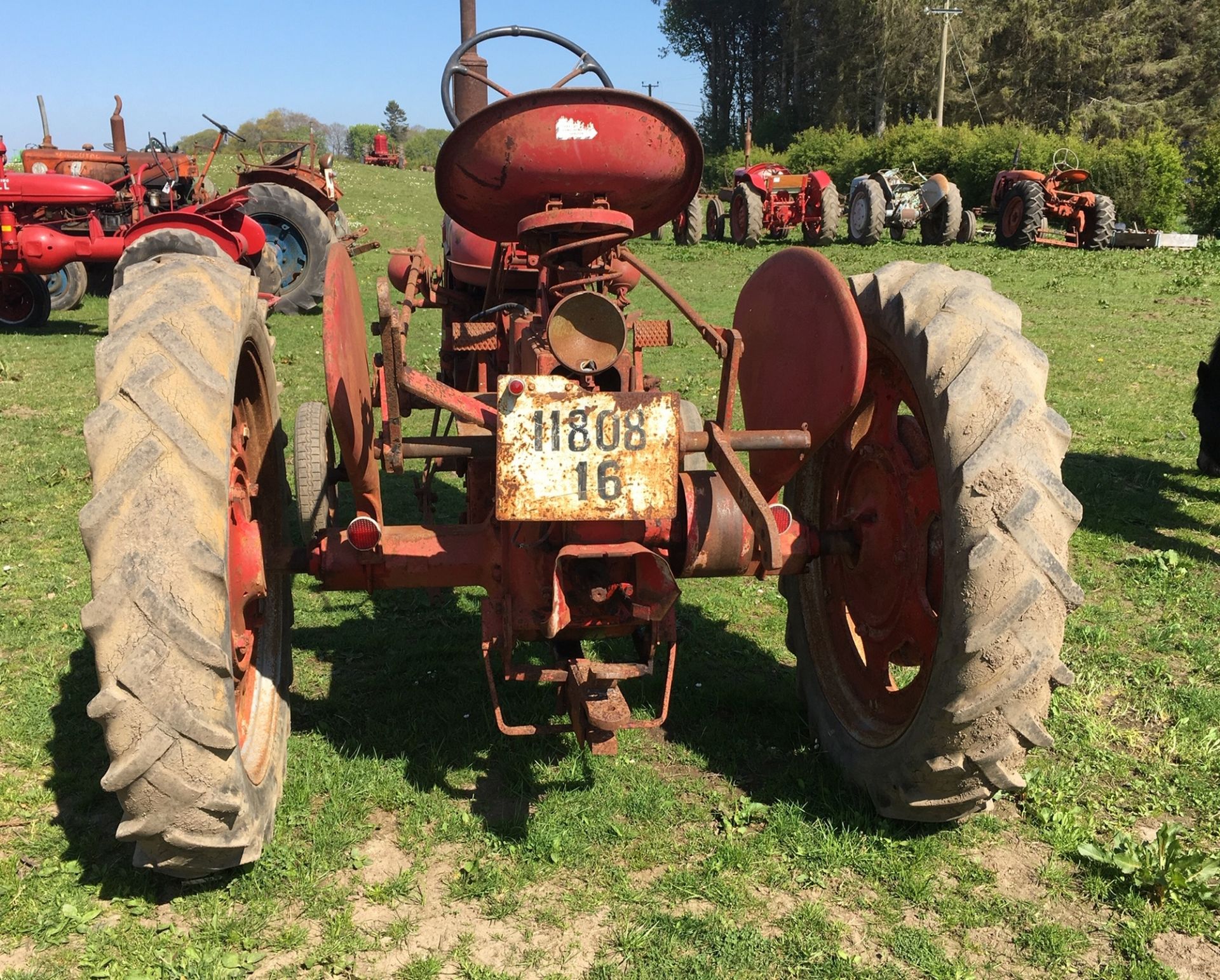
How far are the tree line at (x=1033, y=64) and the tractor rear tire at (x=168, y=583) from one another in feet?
137

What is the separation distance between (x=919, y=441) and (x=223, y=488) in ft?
7.23

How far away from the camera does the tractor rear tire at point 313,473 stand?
352 cm

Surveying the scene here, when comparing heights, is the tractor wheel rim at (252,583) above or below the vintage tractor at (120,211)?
below

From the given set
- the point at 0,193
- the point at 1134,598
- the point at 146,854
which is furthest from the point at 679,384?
the point at 0,193

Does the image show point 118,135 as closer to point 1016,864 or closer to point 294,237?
point 294,237

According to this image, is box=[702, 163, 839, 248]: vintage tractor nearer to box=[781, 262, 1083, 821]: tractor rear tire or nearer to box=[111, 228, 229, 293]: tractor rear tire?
box=[111, 228, 229, 293]: tractor rear tire

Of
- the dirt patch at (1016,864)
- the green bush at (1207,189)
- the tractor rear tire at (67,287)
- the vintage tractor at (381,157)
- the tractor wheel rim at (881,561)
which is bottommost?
the dirt patch at (1016,864)

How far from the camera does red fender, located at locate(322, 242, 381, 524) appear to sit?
9.36 ft

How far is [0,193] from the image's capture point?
11461 millimetres

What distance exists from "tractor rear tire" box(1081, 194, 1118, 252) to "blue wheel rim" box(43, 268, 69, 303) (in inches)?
777

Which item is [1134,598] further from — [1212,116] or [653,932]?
[1212,116]


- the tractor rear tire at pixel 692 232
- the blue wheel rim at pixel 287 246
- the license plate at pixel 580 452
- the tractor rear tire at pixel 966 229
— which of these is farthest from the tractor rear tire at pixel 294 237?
the tractor rear tire at pixel 966 229

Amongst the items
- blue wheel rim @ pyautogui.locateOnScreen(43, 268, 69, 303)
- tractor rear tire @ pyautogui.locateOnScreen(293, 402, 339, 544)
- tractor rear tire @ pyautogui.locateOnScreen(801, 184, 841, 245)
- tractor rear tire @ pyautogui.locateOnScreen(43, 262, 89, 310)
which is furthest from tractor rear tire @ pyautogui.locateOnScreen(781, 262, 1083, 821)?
tractor rear tire @ pyautogui.locateOnScreen(801, 184, 841, 245)

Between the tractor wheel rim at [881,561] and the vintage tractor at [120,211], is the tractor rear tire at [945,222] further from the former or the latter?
the tractor wheel rim at [881,561]
